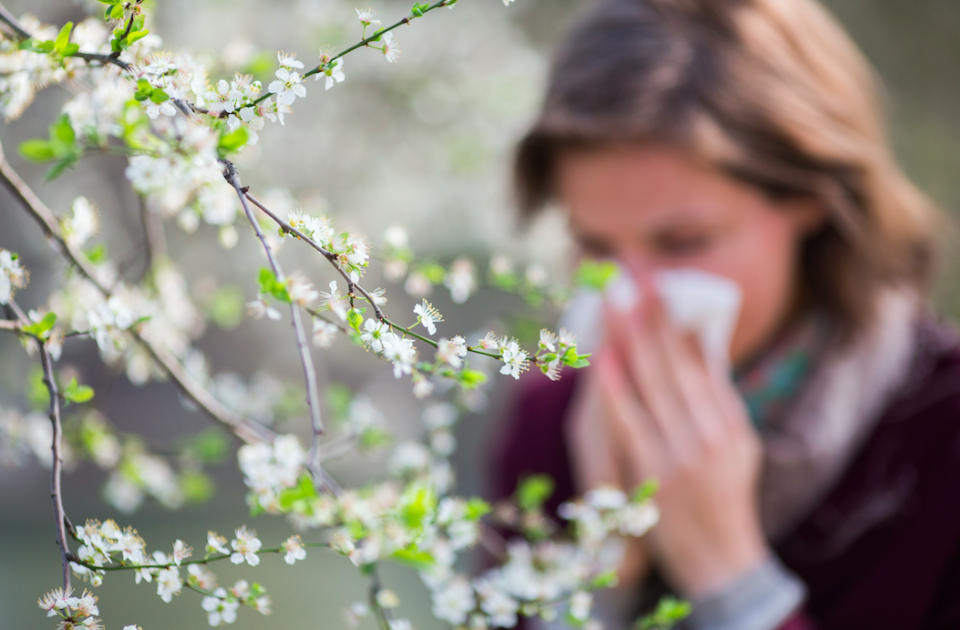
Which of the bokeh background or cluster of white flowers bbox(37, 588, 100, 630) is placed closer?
cluster of white flowers bbox(37, 588, 100, 630)

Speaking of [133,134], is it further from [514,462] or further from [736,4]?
[514,462]

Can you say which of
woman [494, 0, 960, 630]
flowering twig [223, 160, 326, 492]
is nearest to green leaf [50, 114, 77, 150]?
flowering twig [223, 160, 326, 492]

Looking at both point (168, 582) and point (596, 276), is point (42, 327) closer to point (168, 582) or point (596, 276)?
point (168, 582)

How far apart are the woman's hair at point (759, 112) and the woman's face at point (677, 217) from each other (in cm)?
2

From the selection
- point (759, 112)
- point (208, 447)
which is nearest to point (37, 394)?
point (208, 447)

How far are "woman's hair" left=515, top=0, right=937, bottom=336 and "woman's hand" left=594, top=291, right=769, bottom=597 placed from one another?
246 millimetres

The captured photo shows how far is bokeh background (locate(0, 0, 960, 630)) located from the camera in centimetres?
156

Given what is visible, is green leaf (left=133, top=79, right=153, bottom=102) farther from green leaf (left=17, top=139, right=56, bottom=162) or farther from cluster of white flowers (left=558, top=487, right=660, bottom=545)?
cluster of white flowers (left=558, top=487, right=660, bottom=545)

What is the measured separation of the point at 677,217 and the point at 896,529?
531mm

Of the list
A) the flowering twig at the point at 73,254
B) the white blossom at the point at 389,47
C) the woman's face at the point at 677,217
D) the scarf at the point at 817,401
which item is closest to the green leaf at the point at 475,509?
the flowering twig at the point at 73,254

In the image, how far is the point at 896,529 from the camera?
0.92 meters

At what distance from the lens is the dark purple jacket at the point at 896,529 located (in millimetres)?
879

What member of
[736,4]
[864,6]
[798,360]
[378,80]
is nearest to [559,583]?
[798,360]

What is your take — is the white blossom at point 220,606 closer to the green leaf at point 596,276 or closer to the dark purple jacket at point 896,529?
the green leaf at point 596,276
